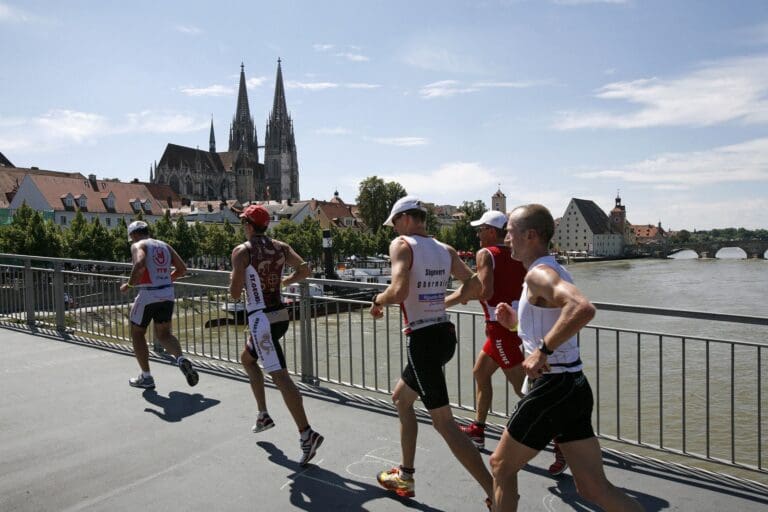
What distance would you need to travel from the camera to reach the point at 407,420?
3.77m

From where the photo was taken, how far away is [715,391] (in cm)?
1631

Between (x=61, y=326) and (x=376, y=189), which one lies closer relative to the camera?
(x=61, y=326)

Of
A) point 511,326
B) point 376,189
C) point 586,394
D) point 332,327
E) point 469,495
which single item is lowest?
point 332,327

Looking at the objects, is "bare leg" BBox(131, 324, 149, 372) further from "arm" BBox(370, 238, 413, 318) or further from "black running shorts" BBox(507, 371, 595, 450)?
"black running shorts" BBox(507, 371, 595, 450)

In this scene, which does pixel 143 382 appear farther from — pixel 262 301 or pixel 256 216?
pixel 256 216

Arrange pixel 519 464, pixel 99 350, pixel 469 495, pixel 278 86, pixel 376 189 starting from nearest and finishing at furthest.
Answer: pixel 519 464, pixel 469 495, pixel 99 350, pixel 376 189, pixel 278 86

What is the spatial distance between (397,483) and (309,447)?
0.72 metres

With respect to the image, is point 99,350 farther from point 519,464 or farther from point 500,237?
point 519,464

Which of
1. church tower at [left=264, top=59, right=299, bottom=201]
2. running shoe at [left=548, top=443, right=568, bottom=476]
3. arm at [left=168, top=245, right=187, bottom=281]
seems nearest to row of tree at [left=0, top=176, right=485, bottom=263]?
arm at [left=168, top=245, right=187, bottom=281]

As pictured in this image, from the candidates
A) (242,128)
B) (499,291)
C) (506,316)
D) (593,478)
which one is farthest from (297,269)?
(242,128)

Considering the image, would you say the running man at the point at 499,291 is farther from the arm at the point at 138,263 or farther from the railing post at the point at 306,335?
the arm at the point at 138,263

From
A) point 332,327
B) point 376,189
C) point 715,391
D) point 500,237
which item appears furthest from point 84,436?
point 376,189

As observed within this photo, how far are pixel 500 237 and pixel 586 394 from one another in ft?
5.85

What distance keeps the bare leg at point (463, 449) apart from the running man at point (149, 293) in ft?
10.5
